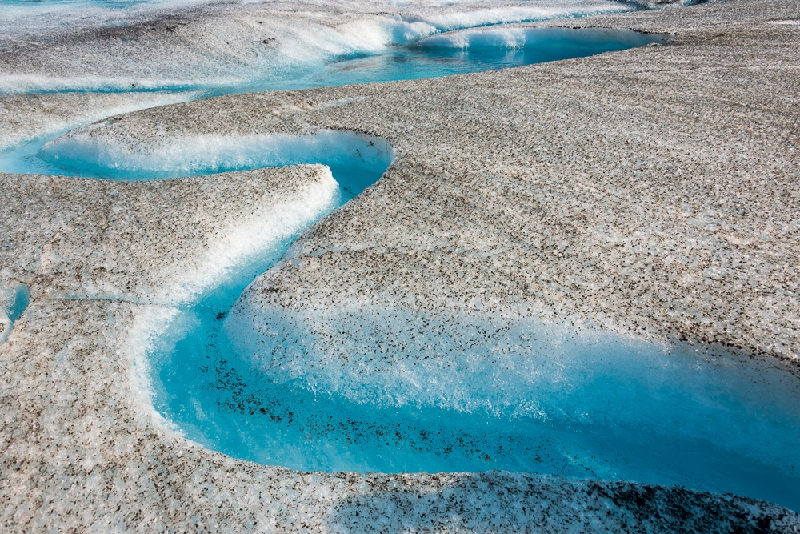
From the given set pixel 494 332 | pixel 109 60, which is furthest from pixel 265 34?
pixel 494 332

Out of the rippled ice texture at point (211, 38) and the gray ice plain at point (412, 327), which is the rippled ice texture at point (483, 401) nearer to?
the gray ice plain at point (412, 327)

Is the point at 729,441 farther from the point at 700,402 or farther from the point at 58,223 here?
the point at 58,223

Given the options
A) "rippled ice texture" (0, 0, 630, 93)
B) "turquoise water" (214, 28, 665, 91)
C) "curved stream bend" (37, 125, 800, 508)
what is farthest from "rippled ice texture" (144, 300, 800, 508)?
"rippled ice texture" (0, 0, 630, 93)

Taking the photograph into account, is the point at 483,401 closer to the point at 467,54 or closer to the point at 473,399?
the point at 473,399

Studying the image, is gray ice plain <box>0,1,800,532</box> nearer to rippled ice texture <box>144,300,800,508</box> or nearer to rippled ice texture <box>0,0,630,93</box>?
rippled ice texture <box>144,300,800,508</box>

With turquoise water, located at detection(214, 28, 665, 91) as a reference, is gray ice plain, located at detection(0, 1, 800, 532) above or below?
below

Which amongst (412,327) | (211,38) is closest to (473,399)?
(412,327)
